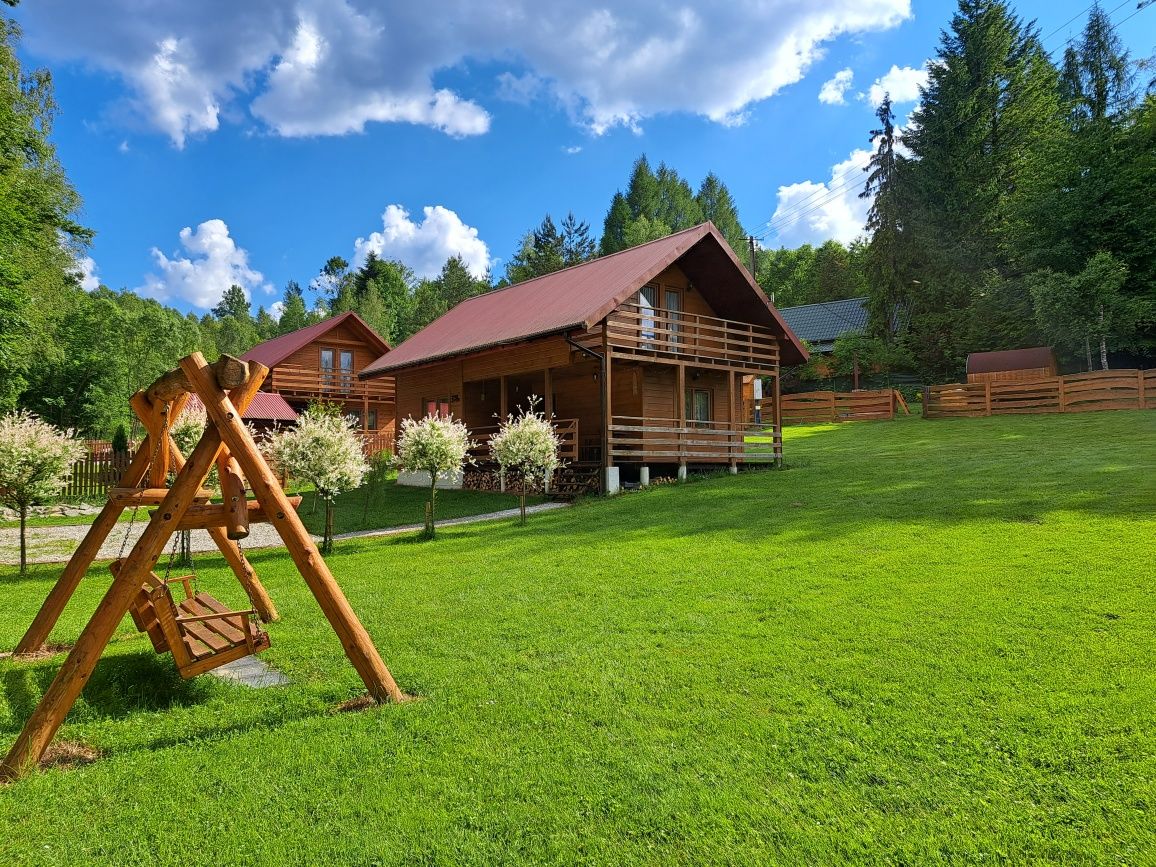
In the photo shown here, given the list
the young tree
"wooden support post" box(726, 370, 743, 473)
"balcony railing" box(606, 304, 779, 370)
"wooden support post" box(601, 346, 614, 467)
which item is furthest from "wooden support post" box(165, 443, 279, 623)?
the young tree

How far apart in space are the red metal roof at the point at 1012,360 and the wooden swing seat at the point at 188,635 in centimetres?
3334

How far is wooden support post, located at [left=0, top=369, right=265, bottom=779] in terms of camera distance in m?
3.79

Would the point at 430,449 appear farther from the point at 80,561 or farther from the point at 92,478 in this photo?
the point at 92,478

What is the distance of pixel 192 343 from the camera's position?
47.7 meters

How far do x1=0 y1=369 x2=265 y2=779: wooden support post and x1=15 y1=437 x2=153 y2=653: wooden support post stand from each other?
1.23 m

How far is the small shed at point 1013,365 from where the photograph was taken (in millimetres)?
27875

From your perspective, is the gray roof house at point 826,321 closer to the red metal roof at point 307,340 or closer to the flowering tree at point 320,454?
the red metal roof at point 307,340

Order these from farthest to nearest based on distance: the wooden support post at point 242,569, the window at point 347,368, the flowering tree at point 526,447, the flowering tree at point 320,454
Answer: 1. the window at point 347,368
2. the flowering tree at point 526,447
3. the flowering tree at point 320,454
4. the wooden support post at point 242,569

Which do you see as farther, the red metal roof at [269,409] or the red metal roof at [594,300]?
the red metal roof at [269,409]

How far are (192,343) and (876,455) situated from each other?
155 feet

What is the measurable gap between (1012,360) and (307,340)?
3379cm

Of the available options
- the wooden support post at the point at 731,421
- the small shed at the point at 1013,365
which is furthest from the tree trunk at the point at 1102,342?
the wooden support post at the point at 731,421

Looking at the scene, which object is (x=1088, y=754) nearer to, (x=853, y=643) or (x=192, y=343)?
(x=853, y=643)

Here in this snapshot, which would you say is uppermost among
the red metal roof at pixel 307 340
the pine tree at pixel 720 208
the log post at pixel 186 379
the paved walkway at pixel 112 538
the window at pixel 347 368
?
the pine tree at pixel 720 208
